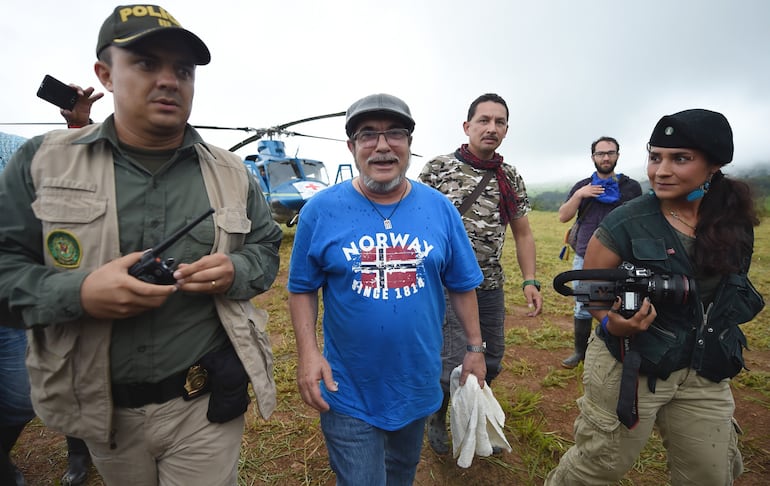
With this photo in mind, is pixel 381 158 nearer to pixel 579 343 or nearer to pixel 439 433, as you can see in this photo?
pixel 439 433

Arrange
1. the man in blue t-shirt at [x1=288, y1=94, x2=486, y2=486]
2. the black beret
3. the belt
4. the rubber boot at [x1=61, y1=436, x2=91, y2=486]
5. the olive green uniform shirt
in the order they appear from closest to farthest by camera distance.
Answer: the olive green uniform shirt < the belt < the man in blue t-shirt at [x1=288, y1=94, x2=486, y2=486] < the black beret < the rubber boot at [x1=61, y1=436, x2=91, y2=486]

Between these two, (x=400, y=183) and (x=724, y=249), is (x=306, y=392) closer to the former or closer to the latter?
(x=400, y=183)

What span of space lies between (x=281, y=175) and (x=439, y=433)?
13.1 m

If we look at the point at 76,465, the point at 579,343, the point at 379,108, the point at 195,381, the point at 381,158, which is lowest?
the point at 579,343

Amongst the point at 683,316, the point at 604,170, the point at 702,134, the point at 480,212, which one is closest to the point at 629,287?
the point at 683,316

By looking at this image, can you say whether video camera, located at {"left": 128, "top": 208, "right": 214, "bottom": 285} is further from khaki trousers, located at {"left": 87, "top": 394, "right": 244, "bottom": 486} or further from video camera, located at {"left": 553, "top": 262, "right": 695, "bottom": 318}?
video camera, located at {"left": 553, "top": 262, "right": 695, "bottom": 318}

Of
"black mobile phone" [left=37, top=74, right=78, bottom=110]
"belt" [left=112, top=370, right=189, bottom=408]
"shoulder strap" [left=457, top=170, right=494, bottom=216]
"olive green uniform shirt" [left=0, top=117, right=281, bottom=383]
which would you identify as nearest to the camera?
"olive green uniform shirt" [left=0, top=117, right=281, bottom=383]

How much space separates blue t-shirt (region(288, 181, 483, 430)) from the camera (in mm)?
1902

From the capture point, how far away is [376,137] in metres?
1.98

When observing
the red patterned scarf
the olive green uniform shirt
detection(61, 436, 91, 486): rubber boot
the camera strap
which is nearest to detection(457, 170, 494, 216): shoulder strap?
the red patterned scarf

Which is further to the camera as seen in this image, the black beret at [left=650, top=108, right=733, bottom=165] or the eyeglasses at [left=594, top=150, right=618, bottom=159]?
the eyeglasses at [left=594, top=150, right=618, bottom=159]

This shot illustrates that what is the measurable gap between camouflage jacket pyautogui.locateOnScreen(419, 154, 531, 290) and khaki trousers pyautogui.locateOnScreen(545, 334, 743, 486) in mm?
1052

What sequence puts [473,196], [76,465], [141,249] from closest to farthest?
[141,249] → [76,465] → [473,196]

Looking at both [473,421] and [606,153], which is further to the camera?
[606,153]
